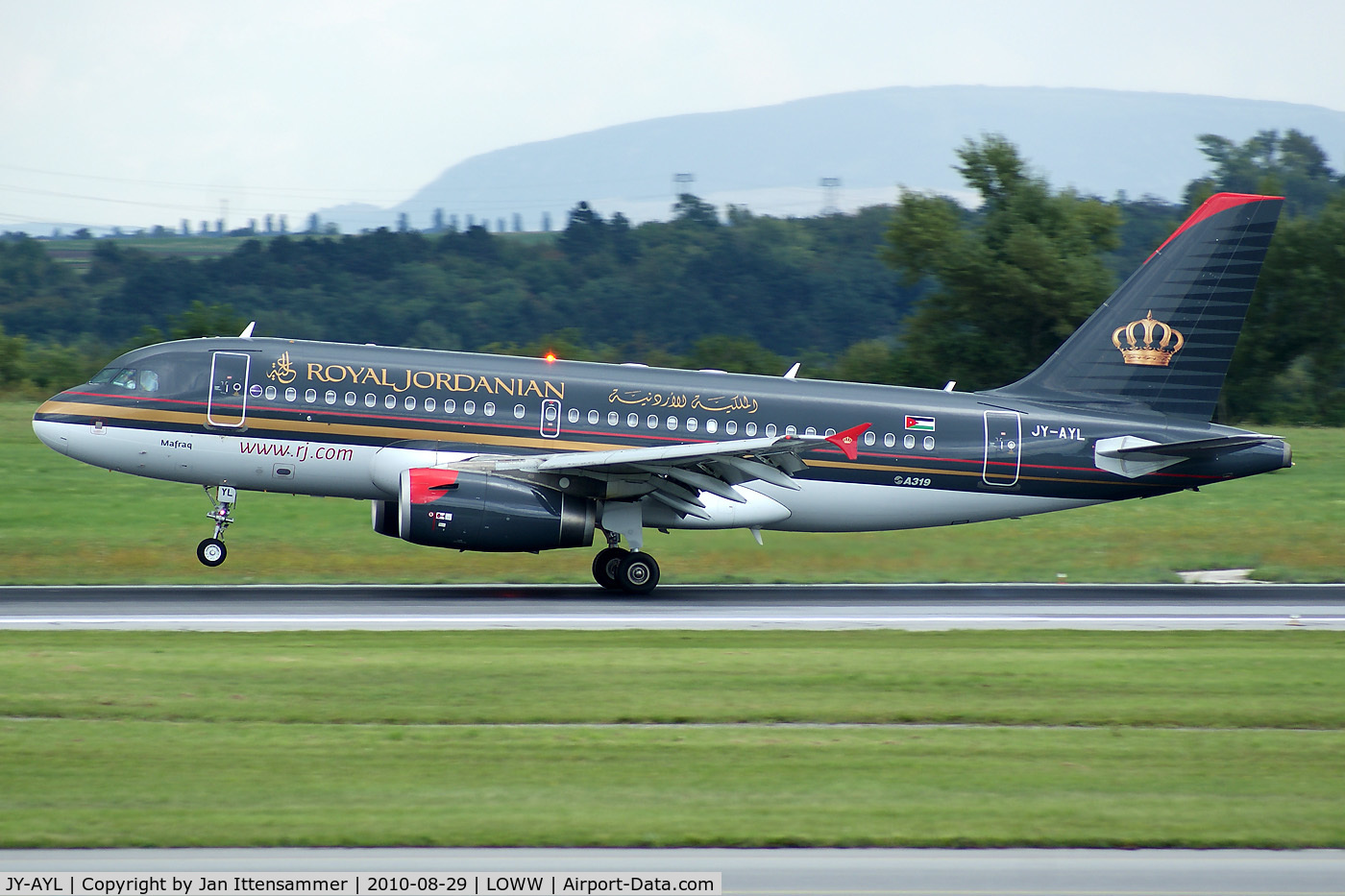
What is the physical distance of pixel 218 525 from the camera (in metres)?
23.6

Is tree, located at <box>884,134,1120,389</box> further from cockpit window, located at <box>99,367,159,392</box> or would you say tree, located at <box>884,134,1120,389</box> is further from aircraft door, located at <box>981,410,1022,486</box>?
cockpit window, located at <box>99,367,159,392</box>

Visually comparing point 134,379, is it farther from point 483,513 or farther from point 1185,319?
point 1185,319

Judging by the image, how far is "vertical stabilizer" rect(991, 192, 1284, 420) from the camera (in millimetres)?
25719

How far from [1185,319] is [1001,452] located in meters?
4.42

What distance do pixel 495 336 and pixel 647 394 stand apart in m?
51.8

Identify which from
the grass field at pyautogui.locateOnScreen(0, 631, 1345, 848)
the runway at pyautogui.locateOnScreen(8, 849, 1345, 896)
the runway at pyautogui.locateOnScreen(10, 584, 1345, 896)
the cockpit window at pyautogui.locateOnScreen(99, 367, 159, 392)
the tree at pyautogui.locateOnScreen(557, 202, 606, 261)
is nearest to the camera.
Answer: the runway at pyautogui.locateOnScreen(8, 849, 1345, 896)

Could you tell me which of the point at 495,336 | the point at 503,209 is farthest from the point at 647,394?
the point at 503,209

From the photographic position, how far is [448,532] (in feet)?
70.7

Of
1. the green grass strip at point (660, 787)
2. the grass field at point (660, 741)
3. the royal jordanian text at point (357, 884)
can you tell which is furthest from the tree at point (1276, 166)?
the royal jordanian text at point (357, 884)

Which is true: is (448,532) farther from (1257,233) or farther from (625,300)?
(625,300)

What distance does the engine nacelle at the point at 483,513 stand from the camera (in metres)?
21.5

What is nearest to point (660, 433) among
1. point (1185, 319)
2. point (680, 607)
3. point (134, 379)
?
point (680, 607)

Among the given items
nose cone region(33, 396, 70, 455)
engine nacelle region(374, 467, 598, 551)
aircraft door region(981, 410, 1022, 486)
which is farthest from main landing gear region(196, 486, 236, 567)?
aircraft door region(981, 410, 1022, 486)

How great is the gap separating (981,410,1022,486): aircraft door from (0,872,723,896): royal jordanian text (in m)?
17.7
